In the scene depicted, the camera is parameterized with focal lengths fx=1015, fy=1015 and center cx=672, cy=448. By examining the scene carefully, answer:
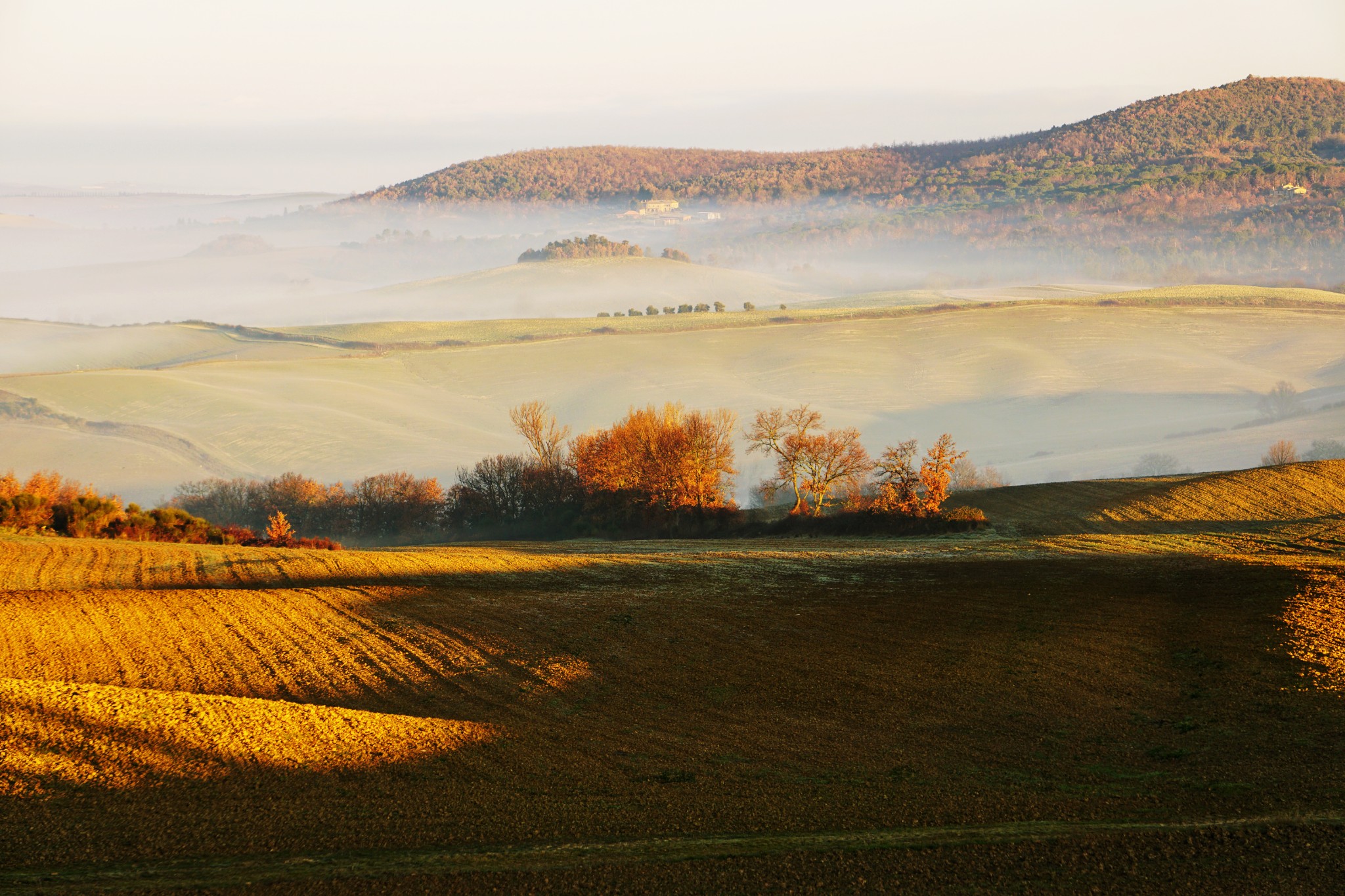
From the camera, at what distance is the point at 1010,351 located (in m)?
140

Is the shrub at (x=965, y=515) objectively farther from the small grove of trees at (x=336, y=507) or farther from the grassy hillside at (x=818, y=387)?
the grassy hillside at (x=818, y=387)

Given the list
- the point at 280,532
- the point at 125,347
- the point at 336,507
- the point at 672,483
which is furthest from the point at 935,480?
the point at 125,347

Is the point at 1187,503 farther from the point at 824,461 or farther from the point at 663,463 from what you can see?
the point at 663,463

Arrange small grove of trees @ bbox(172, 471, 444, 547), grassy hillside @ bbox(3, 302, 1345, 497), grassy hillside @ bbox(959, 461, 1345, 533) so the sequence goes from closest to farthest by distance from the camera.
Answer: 1. grassy hillside @ bbox(959, 461, 1345, 533)
2. small grove of trees @ bbox(172, 471, 444, 547)
3. grassy hillside @ bbox(3, 302, 1345, 497)

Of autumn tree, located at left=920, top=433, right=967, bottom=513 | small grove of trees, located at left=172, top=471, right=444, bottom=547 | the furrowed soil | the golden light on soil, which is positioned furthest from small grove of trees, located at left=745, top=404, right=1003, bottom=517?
the golden light on soil

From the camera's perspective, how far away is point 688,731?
55.7 feet

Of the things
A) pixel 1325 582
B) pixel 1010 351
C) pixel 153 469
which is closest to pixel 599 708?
pixel 1325 582

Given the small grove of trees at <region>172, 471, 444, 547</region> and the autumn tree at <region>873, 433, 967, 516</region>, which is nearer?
the autumn tree at <region>873, 433, 967, 516</region>

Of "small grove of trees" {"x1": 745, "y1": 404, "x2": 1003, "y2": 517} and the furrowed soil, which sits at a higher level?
the furrowed soil

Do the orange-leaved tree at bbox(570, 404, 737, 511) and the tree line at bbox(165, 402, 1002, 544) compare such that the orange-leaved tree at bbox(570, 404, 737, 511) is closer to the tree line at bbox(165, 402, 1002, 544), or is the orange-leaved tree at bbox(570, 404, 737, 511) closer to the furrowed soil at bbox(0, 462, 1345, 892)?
the tree line at bbox(165, 402, 1002, 544)

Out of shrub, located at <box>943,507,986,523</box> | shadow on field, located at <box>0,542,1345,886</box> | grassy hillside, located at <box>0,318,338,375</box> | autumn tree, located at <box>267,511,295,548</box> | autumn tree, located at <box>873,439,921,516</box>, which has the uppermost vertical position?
grassy hillside, located at <box>0,318,338,375</box>

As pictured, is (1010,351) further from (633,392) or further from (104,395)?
(104,395)

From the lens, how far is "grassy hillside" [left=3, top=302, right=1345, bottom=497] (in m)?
102

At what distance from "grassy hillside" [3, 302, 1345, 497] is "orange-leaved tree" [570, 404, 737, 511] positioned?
117ft
